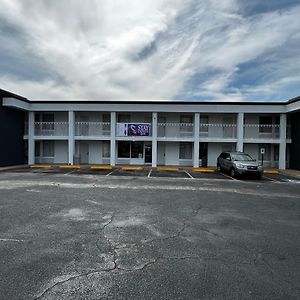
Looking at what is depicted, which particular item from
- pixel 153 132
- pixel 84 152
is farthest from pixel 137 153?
pixel 84 152

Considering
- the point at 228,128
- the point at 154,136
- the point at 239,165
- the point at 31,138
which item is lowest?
the point at 239,165

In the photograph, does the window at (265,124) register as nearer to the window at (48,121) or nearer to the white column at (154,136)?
the white column at (154,136)

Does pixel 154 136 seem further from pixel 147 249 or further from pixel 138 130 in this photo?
pixel 147 249

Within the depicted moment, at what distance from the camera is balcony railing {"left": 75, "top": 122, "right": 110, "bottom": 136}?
76.0 feet

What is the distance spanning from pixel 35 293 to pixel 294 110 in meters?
22.2

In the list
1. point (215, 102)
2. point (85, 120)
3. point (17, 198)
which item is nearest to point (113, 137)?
point (85, 120)

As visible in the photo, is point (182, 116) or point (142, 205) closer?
point (142, 205)

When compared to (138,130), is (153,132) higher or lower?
lower

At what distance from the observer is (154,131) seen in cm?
2162

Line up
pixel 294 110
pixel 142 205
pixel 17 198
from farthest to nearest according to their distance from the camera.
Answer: pixel 294 110 < pixel 17 198 < pixel 142 205

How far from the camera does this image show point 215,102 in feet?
70.1

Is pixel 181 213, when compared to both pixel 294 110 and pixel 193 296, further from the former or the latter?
pixel 294 110

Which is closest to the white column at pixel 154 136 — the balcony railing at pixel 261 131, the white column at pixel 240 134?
the white column at pixel 240 134

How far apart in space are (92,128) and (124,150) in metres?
4.01
